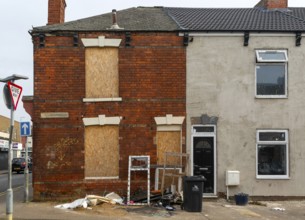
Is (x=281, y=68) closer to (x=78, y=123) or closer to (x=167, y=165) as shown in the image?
(x=167, y=165)

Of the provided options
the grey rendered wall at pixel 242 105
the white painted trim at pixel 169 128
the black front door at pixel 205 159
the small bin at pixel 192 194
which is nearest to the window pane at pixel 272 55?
the grey rendered wall at pixel 242 105

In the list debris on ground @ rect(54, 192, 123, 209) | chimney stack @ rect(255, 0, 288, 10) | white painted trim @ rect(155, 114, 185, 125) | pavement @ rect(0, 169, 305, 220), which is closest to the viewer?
pavement @ rect(0, 169, 305, 220)

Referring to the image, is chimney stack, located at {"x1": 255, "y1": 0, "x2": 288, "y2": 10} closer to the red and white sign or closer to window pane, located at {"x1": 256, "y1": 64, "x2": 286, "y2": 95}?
window pane, located at {"x1": 256, "y1": 64, "x2": 286, "y2": 95}

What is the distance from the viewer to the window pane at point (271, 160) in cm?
1678

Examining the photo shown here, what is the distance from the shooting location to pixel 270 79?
17.1 m

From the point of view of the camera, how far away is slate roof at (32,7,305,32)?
17.1m

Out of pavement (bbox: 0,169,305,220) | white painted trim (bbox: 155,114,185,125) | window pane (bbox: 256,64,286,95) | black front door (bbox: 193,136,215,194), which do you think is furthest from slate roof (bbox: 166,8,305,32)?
pavement (bbox: 0,169,305,220)

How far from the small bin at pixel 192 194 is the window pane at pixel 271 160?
11.3 feet

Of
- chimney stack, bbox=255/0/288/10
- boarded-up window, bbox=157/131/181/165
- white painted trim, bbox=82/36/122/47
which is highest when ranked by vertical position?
chimney stack, bbox=255/0/288/10

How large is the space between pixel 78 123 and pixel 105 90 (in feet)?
4.99

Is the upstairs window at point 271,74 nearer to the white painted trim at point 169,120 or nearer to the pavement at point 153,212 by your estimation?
the white painted trim at point 169,120

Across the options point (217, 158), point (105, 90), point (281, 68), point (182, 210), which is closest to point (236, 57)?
point (281, 68)

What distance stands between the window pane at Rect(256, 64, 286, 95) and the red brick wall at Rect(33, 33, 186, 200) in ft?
9.09

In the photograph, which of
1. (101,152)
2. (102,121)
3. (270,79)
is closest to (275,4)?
(270,79)
